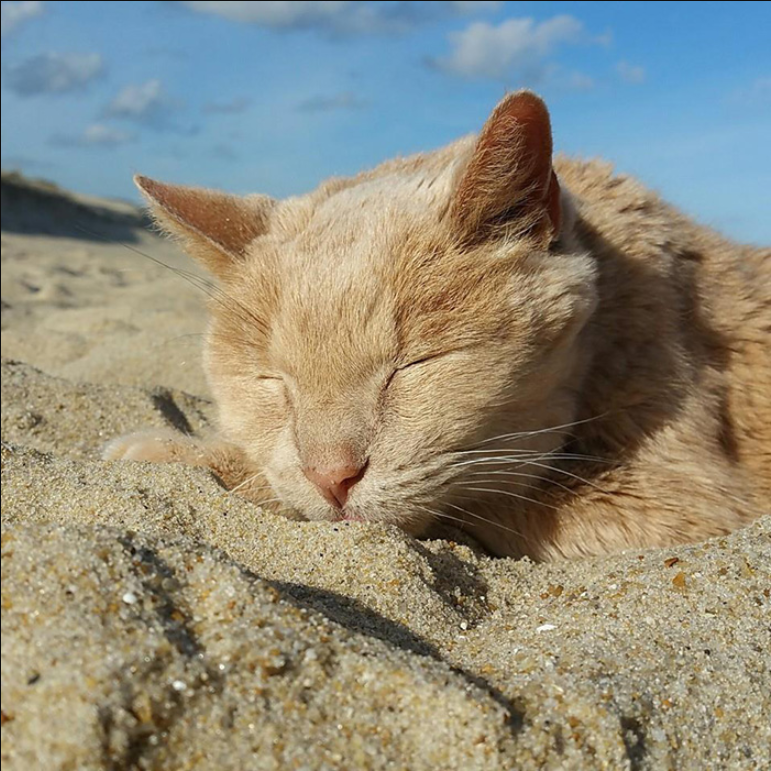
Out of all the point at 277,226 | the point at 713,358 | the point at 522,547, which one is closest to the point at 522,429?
the point at 522,547

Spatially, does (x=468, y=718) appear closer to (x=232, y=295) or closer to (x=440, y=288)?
(x=440, y=288)

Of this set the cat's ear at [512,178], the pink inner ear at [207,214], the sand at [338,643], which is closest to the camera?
the sand at [338,643]

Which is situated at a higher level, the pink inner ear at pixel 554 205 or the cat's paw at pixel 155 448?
the pink inner ear at pixel 554 205

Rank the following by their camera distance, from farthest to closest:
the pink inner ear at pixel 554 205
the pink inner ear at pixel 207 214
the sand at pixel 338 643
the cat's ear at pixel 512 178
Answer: the pink inner ear at pixel 207 214, the pink inner ear at pixel 554 205, the cat's ear at pixel 512 178, the sand at pixel 338 643

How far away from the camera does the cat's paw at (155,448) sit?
269 cm

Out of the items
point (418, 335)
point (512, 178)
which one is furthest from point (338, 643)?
point (512, 178)

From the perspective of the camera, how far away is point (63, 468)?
2.25 metres

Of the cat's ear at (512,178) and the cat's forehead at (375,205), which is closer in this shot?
the cat's ear at (512,178)

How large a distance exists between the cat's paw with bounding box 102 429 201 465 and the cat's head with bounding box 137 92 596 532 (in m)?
0.24

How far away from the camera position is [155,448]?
2732mm

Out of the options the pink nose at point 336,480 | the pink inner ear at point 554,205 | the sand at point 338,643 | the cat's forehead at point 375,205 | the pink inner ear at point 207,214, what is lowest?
the pink nose at point 336,480

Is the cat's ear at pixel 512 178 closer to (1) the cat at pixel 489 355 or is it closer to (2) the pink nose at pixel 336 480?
(1) the cat at pixel 489 355

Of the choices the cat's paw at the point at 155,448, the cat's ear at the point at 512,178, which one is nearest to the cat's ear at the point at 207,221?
the cat's paw at the point at 155,448

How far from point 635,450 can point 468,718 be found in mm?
1552
